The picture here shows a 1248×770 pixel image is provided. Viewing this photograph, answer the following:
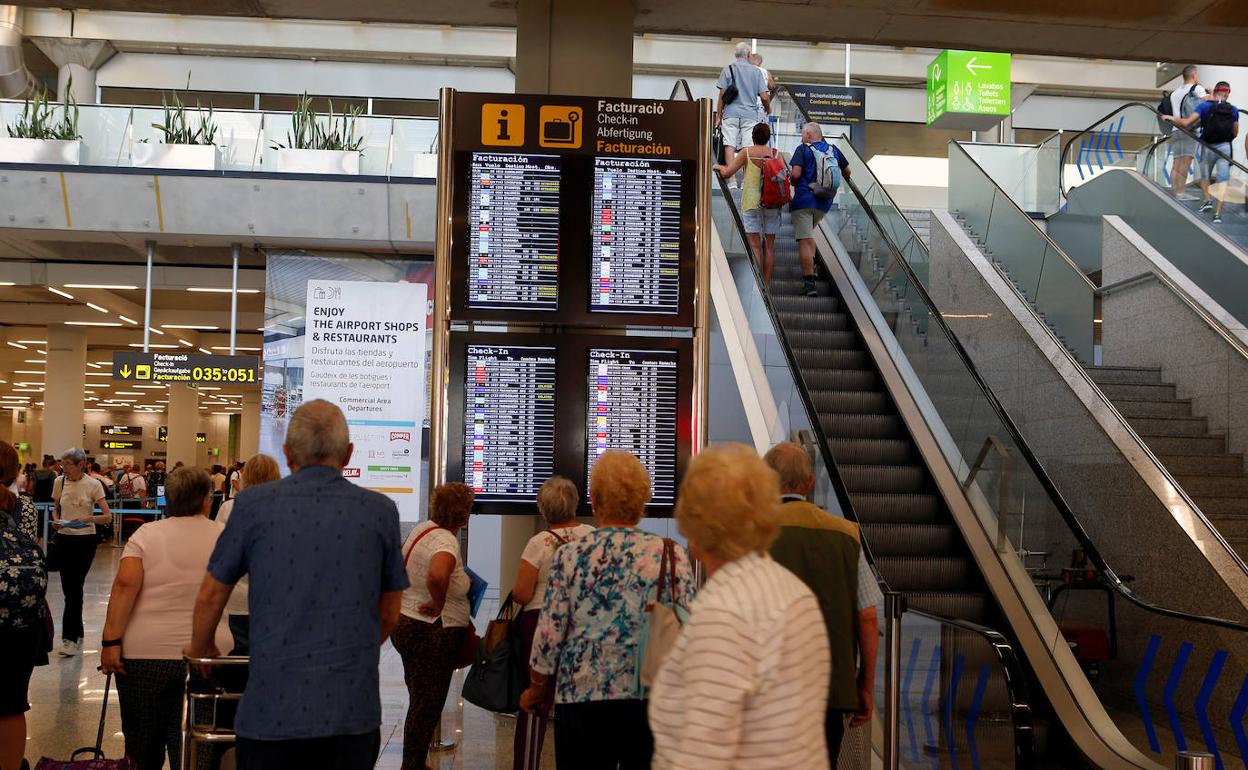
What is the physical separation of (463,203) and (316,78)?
15.0 meters

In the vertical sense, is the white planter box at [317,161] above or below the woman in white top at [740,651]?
above

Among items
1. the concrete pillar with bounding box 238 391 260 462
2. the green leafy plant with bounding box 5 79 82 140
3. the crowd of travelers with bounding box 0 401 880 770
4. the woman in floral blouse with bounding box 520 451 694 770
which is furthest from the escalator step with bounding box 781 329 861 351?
the concrete pillar with bounding box 238 391 260 462

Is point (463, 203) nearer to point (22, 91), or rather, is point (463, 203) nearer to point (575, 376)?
point (575, 376)

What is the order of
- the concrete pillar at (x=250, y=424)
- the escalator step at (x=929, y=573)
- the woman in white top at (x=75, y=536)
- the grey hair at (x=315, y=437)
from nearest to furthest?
the grey hair at (x=315, y=437) < the escalator step at (x=929, y=573) < the woman in white top at (x=75, y=536) < the concrete pillar at (x=250, y=424)

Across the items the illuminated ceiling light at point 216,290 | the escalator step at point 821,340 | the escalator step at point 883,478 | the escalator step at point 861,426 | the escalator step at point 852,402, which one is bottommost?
the escalator step at point 883,478

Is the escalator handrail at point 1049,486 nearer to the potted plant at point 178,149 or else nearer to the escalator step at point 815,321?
the escalator step at point 815,321

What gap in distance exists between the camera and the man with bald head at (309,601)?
327cm

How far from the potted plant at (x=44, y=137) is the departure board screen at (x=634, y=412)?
1038 cm

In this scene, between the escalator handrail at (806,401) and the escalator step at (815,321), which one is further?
the escalator step at (815,321)

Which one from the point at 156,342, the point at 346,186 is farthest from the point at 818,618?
the point at 156,342

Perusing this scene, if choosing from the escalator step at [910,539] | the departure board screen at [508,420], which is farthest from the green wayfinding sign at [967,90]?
the departure board screen at [508,420]

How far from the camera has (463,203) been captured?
5.65 meters

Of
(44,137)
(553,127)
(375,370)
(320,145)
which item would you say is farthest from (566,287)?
(44,137)

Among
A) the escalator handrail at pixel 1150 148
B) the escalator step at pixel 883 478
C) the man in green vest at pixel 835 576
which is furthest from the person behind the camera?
the escalator handrail at pixel 1150 148
